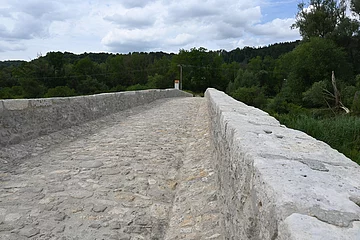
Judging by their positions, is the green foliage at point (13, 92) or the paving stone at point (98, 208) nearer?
the paving stone at point (98, 208)

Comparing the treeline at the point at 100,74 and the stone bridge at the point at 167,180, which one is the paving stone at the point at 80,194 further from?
the treeline at the point at 100,74

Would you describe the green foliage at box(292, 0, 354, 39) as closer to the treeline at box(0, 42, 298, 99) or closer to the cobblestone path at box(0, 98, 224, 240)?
the treeline at box(0, 42, 298, 99)

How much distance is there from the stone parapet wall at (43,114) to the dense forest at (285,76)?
411cm

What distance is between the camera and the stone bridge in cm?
103

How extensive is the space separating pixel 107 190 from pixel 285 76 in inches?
2118

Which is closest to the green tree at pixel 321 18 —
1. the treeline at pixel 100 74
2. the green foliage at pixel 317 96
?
the green foliage at pixel 317 96

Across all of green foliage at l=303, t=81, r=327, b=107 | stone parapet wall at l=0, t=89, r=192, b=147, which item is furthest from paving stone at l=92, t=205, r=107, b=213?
green foliage at l=303, t=81, r=327, b=107

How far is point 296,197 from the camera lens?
3.25 feet

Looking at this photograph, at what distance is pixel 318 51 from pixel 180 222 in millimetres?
32742

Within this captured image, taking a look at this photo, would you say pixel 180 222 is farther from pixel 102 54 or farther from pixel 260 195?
pixel 102 54

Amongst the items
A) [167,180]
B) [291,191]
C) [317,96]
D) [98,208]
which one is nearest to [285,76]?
[317,96]

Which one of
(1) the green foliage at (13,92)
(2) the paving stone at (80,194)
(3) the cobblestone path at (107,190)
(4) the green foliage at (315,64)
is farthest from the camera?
(1) the green foliage at (13,92)

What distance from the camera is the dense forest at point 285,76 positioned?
10706mm

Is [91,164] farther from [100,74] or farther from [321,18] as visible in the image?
[100,74]
